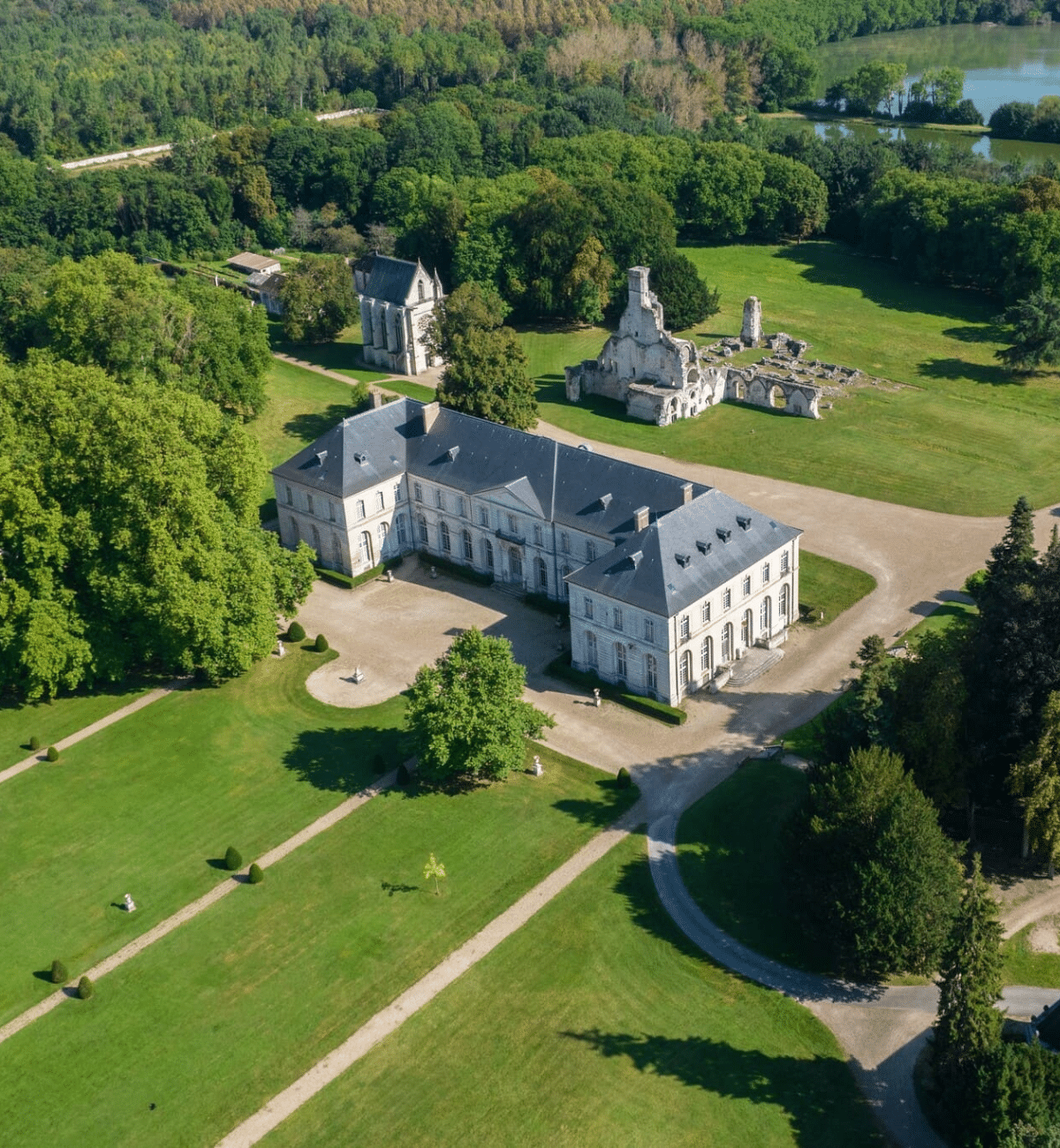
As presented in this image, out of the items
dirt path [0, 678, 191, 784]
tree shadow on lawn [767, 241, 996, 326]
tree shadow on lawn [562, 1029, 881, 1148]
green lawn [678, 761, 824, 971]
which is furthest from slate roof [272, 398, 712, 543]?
tree shadow on lawn [767, 241, 996, 326]

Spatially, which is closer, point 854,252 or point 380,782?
point 380,782

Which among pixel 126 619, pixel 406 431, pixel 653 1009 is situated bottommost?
pixel 653 1009

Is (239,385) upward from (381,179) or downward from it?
downward

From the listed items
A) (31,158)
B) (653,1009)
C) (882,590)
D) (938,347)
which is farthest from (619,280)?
(31,158)

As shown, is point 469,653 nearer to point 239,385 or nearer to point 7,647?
point 7,647

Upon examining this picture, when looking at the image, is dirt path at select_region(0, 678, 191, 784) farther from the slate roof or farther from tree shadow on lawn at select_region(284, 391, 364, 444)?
tree shadow on lawn at select_region(284, 391, 364, 444)

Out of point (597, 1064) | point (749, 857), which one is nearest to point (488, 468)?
point (749, 857)

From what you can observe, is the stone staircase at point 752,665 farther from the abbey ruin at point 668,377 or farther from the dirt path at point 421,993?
the abbey ruin at point 668,377

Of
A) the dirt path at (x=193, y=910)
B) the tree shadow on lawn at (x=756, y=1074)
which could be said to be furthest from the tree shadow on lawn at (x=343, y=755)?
the tree shadow on lawn at (x=756, y=1074)
